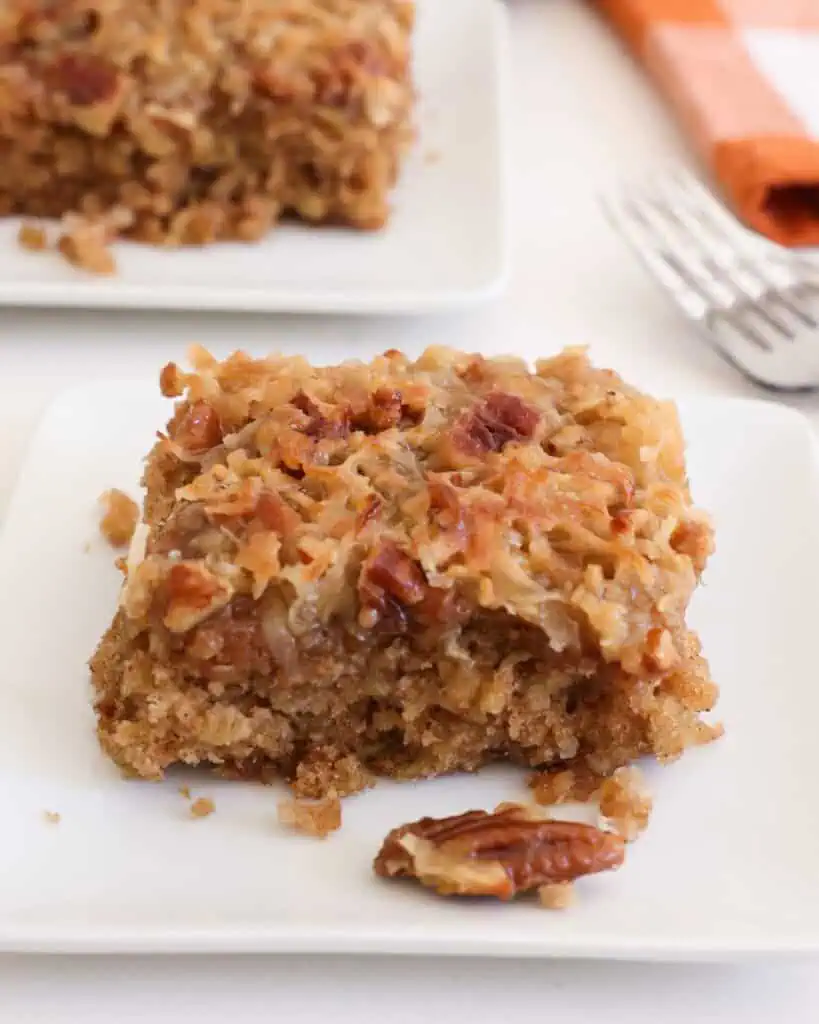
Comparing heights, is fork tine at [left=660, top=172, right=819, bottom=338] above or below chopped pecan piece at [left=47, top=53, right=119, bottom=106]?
below

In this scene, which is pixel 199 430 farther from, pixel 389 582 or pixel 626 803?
pixel 626 803

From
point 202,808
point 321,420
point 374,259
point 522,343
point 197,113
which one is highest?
point 197,113

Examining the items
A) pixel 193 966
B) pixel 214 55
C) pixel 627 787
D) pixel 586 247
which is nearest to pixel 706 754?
pixel 627 787

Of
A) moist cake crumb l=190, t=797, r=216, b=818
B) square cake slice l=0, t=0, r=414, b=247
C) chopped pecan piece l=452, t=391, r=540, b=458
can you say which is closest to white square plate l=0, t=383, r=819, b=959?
moist cake crumb l=190, t=797, r=216, b=818

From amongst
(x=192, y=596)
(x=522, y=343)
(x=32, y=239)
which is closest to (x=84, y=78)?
(x=32, y=239)

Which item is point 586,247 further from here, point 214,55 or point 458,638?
point 458,638

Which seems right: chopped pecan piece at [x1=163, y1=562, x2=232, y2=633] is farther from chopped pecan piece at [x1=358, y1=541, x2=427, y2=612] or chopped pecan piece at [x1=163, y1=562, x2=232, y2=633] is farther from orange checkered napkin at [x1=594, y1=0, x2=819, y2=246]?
orange checkered napkin at [x1=594, y1=0, x2=819, y2=246]
